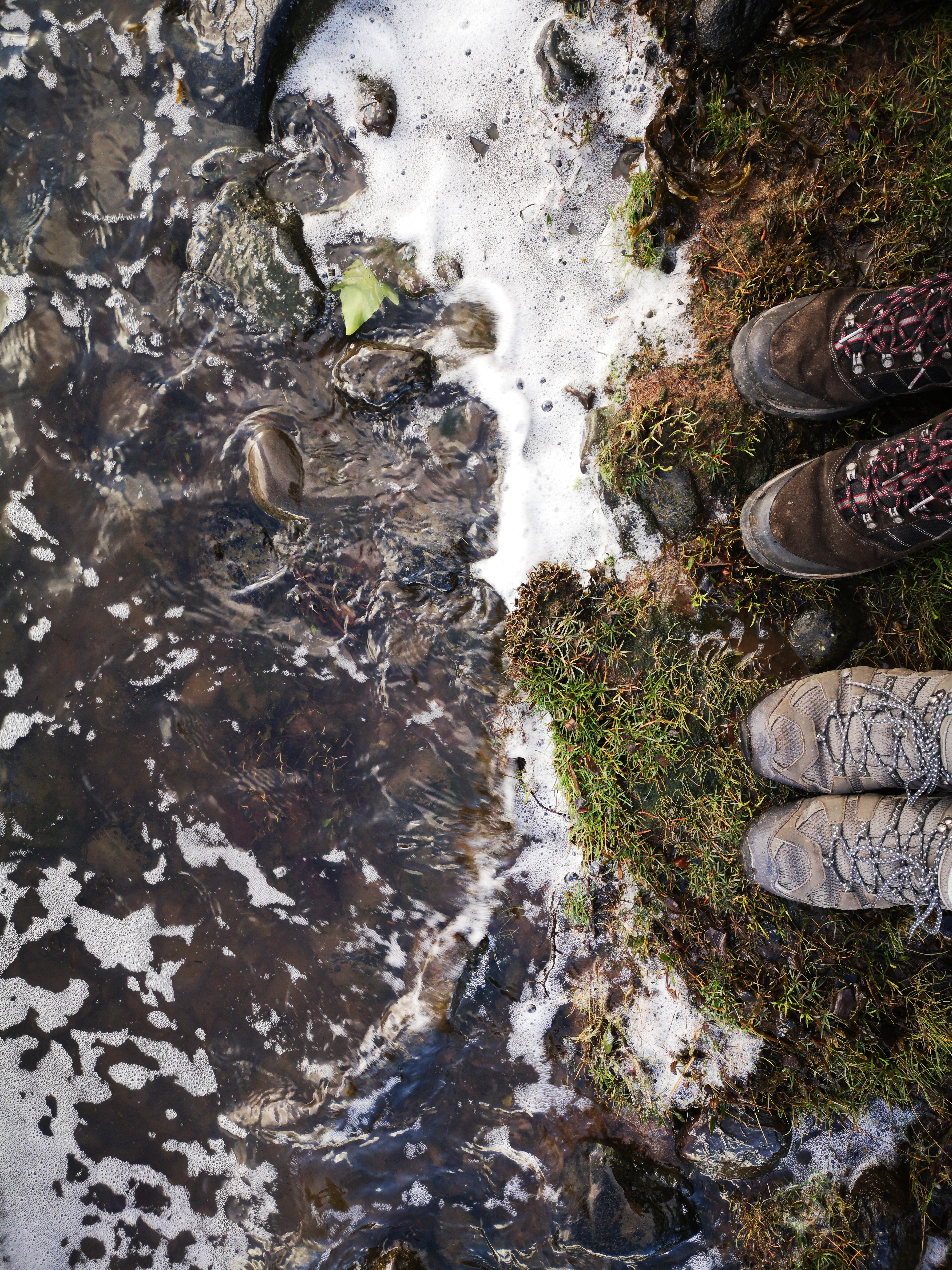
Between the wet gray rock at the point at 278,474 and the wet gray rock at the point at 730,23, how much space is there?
104 inches

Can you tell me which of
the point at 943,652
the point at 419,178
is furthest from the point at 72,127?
the point at 943,652

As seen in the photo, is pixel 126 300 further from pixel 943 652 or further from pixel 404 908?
pixel 943 652

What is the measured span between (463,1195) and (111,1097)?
2.06m

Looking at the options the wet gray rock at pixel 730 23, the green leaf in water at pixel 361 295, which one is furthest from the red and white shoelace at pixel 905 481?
the green leaf in water at pixel 361 295

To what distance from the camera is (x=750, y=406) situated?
3.13 meters

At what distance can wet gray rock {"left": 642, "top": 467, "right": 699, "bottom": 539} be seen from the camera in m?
3.17

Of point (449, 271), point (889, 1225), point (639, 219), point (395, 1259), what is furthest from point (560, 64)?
point (395, 1259)

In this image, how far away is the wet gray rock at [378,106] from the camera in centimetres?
329

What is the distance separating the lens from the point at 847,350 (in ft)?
9.13

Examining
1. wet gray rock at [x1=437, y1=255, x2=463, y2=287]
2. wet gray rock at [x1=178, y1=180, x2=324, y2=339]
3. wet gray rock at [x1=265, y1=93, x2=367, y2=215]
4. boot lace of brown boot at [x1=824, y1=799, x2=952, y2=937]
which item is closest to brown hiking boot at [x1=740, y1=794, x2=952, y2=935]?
boot lace of brown boot at [x1=824, y1=799, x2=952, y2=937]

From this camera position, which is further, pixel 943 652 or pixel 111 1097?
pixel 111 1097

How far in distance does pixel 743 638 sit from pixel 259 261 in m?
3.12

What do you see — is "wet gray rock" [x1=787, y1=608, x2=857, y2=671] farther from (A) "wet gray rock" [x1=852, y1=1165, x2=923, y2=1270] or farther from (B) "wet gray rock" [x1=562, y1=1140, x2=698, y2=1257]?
(B) "wet gray rock" [x1=562, y1=1140, x2=698, y2=1257]

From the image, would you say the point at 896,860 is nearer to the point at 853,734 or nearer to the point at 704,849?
the point at 853,734
